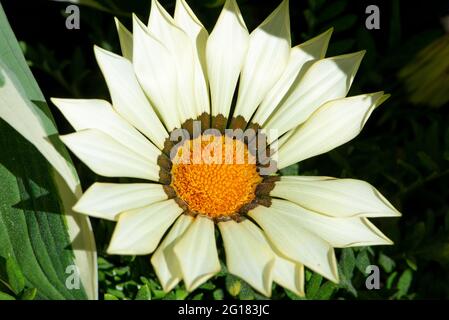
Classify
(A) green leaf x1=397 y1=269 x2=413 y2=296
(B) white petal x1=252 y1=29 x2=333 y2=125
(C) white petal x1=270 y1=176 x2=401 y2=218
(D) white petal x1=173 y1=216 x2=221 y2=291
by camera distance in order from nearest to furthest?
(D) white petal x1=173 y1=216 x2=221 y2=291 → (C) white petal x1=270 y1=176 x2=401 y2=218 → (B) white petal x1=252 y1=29 x2=333 y2=125 → (A) green leaf x1=397 y1=269 x2=413 y2=296

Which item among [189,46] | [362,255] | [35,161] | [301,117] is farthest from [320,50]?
[35,161]

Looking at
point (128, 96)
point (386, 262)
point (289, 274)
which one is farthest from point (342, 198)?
point (128, 96)

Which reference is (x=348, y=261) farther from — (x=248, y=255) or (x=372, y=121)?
(x=372, y=121)

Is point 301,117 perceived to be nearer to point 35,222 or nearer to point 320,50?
point 320,50

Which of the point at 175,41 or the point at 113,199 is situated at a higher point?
the point at 175,41

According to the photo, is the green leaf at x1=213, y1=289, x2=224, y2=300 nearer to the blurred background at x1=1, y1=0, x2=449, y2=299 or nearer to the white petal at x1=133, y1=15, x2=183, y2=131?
the blurred background at x1=1, y1=0, x2=449, y2=299

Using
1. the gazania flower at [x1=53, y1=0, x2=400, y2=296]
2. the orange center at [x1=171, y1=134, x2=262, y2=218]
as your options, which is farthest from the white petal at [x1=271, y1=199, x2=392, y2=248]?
the orange center at [x1=171, y1=134, x2=262, y2=218]

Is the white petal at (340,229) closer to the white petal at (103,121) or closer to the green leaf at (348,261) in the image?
the green leaf at (348,261)
